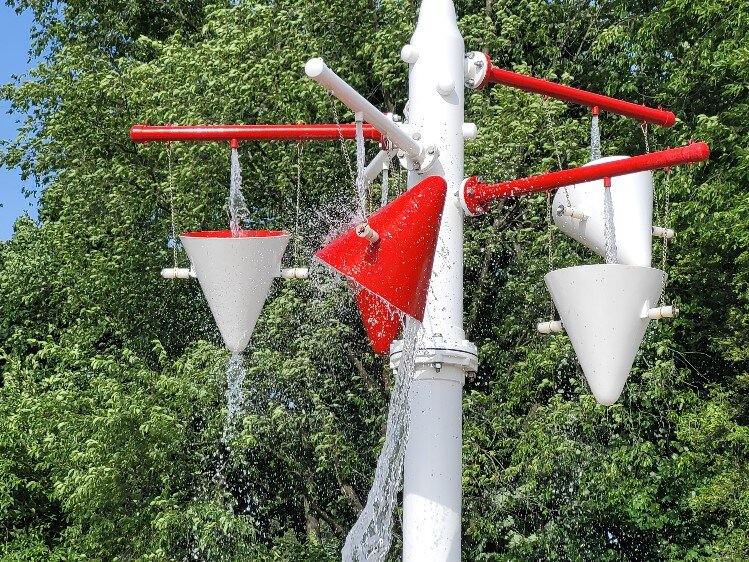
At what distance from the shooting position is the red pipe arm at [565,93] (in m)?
7.16

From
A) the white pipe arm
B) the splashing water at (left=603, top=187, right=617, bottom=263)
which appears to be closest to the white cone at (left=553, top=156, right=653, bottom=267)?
the splashing water at (left=603, top=187, right=617, bottom=263)

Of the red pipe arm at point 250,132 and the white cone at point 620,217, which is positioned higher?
the red pipe arm at point 250,132

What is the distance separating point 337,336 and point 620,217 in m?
8.57

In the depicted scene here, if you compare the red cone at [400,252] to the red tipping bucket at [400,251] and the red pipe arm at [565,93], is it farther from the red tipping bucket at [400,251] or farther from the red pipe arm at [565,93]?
the red pipe arm at [565,93]

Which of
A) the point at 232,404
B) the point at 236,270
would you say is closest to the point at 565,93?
the point at 236,270

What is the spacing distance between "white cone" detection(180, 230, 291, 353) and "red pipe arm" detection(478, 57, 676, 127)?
1352mm

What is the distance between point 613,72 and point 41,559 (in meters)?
9.73

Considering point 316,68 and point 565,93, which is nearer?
point 316,68

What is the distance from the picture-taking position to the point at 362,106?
19.6 feet

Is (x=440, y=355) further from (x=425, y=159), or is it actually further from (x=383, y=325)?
(x=383, y=325)

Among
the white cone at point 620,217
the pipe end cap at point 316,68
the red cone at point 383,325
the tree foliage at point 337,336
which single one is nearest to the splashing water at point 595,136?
the white cone at point 620,217

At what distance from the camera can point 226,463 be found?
15.9 m

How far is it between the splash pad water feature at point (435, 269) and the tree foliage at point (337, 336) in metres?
7.58

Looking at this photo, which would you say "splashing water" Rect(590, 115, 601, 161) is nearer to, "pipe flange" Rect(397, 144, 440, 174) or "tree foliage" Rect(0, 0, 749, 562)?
"pipe flange" Rect(397, 144, 440, 174)
